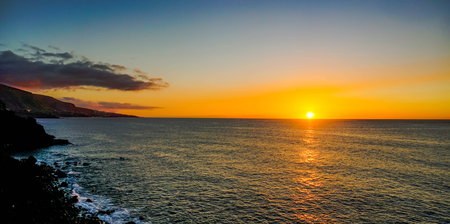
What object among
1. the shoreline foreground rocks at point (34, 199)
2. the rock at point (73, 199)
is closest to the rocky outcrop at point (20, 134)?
the shoreline foreground rocks at point (34, 199)

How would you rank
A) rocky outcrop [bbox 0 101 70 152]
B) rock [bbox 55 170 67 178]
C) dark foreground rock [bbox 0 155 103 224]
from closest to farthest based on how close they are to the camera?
dark foreground rock [bbox 0 155 103 224] < rock [bbox 55 170 67 178] < rocky outcrop [bbox 0 101 70 152]

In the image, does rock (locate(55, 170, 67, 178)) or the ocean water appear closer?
the ocean water

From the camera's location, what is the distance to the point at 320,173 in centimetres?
4128

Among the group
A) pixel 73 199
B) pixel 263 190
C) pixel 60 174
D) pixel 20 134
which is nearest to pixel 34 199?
pixel 73 199

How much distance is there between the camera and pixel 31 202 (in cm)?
2114

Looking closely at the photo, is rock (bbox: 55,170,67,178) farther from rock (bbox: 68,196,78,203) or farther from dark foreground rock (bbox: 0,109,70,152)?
dark foreground rock (bbox: 0,109,70,152)

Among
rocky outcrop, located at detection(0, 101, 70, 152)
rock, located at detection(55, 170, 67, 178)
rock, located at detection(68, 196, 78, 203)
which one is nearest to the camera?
rock, located at detection(68, 196, 78, 203)

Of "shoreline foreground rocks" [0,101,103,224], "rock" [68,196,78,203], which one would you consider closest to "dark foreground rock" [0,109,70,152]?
"shoreline foreground rocks" [0,101,103,224]

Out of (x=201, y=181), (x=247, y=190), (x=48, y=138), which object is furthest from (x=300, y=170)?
(x=48, y=138)

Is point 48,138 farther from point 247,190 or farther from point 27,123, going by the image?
point 247,190

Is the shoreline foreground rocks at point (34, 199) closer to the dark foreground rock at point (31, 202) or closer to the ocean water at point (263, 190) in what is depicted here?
the dark foreground rock at point (31, 202)

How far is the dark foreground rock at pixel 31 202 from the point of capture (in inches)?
723

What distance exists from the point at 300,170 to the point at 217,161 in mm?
18269

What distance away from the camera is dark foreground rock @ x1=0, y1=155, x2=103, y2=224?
18359mm
